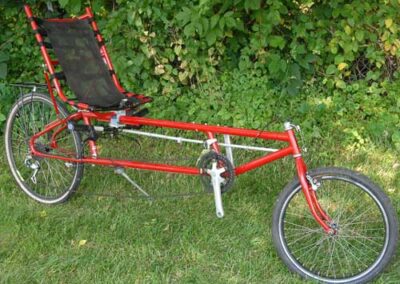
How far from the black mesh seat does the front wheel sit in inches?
51.2

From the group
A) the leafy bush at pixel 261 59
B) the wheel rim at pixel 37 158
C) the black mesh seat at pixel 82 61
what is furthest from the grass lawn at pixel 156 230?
the black mesh seat at pixel 82 61

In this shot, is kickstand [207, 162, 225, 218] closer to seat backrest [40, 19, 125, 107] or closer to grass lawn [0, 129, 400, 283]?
grass lawn [0, 129, 400, 283]

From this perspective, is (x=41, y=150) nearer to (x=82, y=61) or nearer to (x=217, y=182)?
(x=82, y=61)

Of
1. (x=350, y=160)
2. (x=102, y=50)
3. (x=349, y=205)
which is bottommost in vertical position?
(x=350, y=160)

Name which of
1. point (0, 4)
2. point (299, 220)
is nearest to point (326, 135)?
point (299, 220)

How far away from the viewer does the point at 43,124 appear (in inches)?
157

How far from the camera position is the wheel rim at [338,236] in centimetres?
300

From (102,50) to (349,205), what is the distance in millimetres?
1894

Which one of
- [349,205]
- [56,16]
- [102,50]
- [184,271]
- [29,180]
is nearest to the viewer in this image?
[184,271]

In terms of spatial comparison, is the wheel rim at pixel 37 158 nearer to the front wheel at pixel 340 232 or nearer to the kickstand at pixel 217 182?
the kickstand at pixel 217 182

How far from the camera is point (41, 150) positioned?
3801 millimetres

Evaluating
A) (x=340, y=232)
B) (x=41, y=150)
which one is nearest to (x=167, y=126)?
(x=41, y=150)

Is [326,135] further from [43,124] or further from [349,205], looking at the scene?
[43,124]

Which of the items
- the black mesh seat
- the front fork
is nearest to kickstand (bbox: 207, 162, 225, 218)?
the front fork
